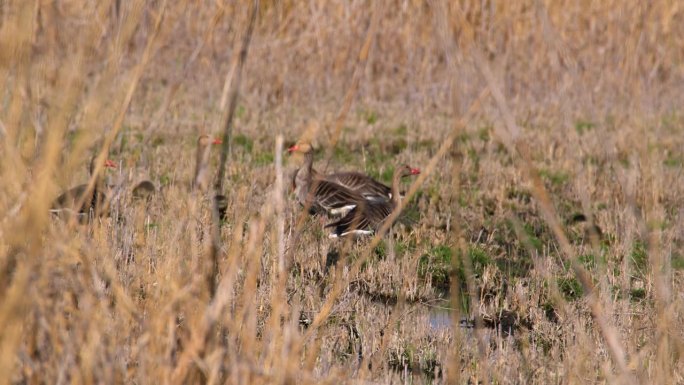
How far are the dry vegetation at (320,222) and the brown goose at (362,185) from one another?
0.34 m

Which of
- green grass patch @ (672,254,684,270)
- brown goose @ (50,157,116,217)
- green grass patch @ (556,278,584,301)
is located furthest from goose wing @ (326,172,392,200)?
brown goose @ (50,157,116,217)

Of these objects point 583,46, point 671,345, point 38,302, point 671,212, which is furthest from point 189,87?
point 38,302

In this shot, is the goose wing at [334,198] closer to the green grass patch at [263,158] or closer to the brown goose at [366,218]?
the brown goose at [366,218]

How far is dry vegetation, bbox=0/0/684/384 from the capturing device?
2631 mm

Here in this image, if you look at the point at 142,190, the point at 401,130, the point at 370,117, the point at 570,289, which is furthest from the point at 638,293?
the point at 370,117

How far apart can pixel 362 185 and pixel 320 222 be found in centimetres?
100

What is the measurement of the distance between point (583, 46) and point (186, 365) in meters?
12.7

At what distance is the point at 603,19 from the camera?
48.2ft

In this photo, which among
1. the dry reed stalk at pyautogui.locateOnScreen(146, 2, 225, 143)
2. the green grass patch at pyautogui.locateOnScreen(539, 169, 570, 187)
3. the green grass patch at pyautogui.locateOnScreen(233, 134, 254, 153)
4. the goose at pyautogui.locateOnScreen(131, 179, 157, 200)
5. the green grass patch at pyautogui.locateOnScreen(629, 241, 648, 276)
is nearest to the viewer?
the dry reed stalk at pyautogui.locateOnScreen(146, 2, 225, 143)

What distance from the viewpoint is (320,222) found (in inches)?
300

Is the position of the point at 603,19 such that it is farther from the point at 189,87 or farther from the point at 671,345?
the point at 671,345

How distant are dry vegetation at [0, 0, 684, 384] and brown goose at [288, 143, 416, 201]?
1.13 ft

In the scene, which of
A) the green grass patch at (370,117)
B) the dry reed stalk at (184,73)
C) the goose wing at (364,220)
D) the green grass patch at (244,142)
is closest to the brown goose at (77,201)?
the dry reed stalk at (184,73)

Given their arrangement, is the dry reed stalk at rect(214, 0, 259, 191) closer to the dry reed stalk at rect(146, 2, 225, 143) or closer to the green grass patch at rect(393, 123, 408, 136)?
the dry reed stalk at rect(146, 2, 225, 143)
